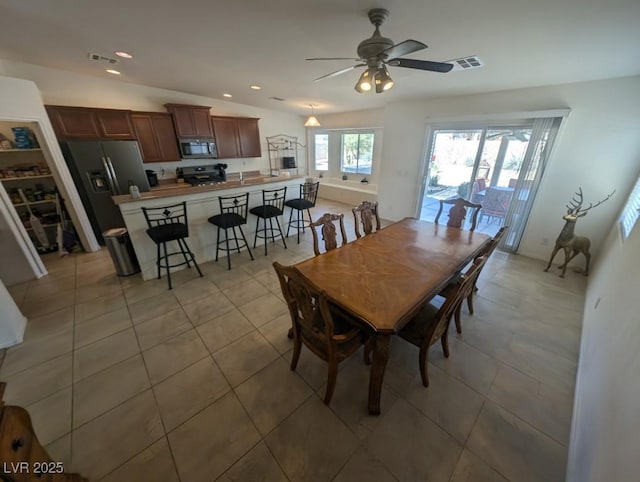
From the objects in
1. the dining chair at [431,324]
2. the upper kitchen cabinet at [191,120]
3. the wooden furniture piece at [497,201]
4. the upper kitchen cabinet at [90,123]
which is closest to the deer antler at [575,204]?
the wooden furniture piece at [497,201]

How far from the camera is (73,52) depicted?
288cm

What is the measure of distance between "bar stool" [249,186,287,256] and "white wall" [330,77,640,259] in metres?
3.13

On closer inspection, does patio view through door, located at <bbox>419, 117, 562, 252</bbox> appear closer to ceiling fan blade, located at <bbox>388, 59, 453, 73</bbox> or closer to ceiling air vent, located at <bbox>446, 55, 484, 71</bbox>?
ceiling air vent, located at <bbox>446, 55, 484, 71</bbox>

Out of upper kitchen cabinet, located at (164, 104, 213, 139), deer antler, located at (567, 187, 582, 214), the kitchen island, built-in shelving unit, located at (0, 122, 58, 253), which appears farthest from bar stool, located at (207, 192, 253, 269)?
deer antler, located at (567, 187, 582, 214)

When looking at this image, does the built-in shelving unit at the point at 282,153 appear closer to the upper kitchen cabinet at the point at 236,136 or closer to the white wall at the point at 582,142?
the upper kitchen cabinet at the point at 236,136

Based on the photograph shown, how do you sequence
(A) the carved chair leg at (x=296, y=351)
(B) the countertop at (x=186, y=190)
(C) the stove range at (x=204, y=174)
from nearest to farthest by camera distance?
(A) the carved chair leg at (x=296, y=351) → (B) the countertop at (x=186, y=190) → (C) the stove range at (x=204, y=174)

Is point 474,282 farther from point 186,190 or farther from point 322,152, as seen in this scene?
point 322,152

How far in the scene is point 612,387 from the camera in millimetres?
1125

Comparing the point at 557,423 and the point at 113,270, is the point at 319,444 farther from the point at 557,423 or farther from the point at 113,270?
the point at 113,270

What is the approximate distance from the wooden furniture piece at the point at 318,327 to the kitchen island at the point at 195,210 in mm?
2454

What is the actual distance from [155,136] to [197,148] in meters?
0.77

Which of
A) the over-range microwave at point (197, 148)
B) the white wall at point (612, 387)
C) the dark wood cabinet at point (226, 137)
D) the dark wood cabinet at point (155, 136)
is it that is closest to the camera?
the white wall at point (612, 387)

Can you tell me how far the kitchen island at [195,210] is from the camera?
2797 mm

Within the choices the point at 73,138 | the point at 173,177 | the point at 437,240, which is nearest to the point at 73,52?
the point at 73,138
